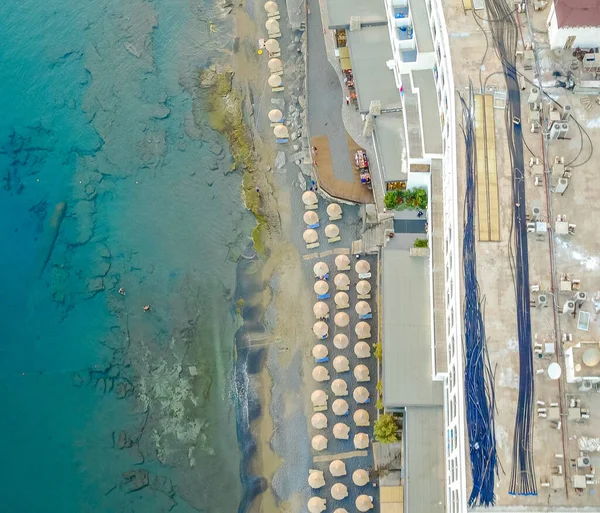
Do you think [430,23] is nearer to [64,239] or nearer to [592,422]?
[592,422]

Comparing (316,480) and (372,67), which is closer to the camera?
(316,480)

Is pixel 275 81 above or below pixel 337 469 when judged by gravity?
above

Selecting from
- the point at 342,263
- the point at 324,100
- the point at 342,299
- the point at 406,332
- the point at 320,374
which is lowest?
the point at 320,374

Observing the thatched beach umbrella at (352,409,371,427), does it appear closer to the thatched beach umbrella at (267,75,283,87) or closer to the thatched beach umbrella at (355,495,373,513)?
the thatched beach umbrella at (355,495,373,513)

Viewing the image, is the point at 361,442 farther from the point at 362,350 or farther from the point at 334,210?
the point at 334,210

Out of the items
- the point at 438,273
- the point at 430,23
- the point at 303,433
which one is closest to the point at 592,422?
the point at 438,273

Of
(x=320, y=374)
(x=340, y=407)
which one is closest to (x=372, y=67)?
(x=320, y=374)
